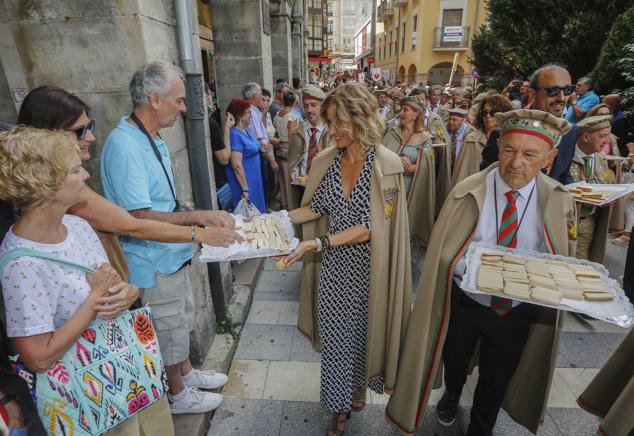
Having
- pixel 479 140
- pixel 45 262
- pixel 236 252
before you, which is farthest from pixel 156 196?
pixel 479 140

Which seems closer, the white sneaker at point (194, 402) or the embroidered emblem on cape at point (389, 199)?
the embroidered emblem on cape at point (389, 199)

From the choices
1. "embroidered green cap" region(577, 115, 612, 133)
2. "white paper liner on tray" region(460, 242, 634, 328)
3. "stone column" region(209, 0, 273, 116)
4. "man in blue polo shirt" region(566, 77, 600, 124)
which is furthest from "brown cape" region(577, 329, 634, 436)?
"stone column" region(209, 0, 273, 116)

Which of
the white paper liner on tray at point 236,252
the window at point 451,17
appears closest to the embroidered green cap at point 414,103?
the white paper liner on tray at point 236,252

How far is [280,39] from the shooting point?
10.5 meters

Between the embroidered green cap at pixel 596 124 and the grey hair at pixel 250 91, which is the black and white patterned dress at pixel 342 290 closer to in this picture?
the embroidered green cap at pixel 596 124

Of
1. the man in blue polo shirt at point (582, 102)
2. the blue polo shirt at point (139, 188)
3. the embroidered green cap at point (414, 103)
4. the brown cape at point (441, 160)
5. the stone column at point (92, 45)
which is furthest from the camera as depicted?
the man in blue polo shirt at point (582, 102)

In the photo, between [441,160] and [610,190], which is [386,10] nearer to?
[441,160]

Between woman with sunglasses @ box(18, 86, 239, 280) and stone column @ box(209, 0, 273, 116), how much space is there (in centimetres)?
589

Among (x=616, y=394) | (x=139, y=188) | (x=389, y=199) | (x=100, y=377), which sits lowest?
(x=616, y=394)

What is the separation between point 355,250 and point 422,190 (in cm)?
284

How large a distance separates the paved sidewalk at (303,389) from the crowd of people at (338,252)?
0.20 metres

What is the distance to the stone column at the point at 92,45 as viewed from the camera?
216 centimetres

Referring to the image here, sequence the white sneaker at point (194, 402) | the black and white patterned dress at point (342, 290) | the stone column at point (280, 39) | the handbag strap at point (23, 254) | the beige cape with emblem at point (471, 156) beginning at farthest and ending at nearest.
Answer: the stone column at point (280, 39)
the beige cape with emblem at point (471, 156)
the white sneaker at point (194, 402)
the black and white patterned dress at point (342, 290)
the handbag strap at point (23, 254)

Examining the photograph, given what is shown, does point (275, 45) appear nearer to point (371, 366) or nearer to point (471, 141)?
point (471, 141)
